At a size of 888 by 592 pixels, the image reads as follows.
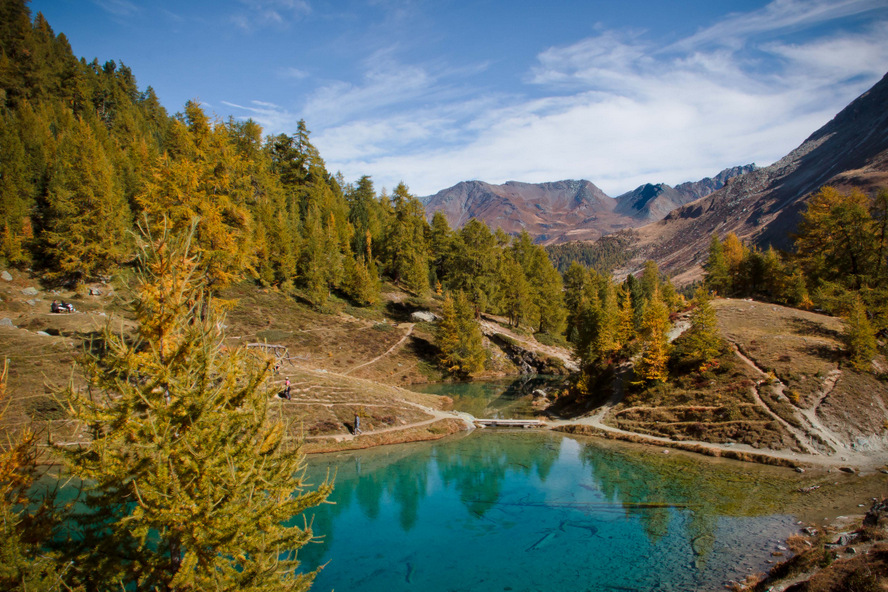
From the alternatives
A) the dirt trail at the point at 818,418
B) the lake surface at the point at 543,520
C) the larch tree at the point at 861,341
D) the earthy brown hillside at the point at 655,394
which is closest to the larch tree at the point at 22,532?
the lake surface at the point at 543,520

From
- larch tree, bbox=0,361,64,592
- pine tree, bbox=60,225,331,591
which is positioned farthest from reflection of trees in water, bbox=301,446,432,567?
larch tree, bbox=0,361,64,592

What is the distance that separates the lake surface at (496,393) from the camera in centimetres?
4581

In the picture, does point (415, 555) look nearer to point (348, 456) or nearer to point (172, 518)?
point (348, 456)

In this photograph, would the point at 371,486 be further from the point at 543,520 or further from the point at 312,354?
the point at 312,354

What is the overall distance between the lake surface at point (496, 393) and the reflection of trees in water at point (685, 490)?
1497cm

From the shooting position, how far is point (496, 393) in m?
55.2

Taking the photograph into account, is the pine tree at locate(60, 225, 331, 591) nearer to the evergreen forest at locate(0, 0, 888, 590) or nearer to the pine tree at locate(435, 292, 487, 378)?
the evergreen forest at locate(0, 0, 888, 590)

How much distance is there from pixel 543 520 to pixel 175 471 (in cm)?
1990

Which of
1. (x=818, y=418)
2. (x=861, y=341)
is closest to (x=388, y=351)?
(x=818, y=418)

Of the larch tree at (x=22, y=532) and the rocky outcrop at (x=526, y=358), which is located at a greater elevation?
the larch tree at (x=22, y=532)

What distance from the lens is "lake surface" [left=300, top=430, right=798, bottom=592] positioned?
57.4 feet

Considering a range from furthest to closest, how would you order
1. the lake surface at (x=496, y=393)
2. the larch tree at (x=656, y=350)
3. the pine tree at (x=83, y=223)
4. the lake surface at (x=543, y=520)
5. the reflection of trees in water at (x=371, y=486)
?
the lake surface at (x=496, y=393) → the pine tree at (x=83, y=223) → the larch tree at (x=656, y=350) → the reflection of trees in water at (x=371, y=486) → the lake surface at (x=543, y=520)

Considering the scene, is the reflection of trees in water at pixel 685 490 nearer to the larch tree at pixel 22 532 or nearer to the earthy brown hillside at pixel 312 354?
the earthy brown hillside at pixel 312 354

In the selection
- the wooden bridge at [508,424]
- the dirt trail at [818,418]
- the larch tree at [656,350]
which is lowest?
the wooden bridge at [508,424]
